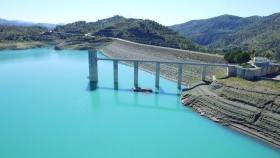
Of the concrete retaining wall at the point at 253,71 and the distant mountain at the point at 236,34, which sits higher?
the distant mountain at the point at 236,34

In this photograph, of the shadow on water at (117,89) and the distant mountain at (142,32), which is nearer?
the shadow on water at (117,89)

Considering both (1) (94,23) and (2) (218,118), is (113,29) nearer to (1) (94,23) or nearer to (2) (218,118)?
(1) (94,23)

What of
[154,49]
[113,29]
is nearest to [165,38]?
[113,29]

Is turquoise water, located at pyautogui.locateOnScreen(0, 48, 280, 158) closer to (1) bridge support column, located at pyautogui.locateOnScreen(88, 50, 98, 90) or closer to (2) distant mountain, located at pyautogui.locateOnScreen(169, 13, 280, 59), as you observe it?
(1) bridge support column, located at pyautogui.locateOnScreen(88, 50, 98, 90)

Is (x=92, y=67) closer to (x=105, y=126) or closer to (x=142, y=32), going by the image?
(x=105, y=126)

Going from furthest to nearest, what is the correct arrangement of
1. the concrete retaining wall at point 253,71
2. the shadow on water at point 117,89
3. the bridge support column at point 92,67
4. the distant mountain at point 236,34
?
the distant mountain at point 236,34, the bridge support column at point 92,67, the shadow on water at point 117,89, the concrete retaining wall at point 253,71

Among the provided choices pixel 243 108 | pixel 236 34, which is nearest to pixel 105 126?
pixel 243 108

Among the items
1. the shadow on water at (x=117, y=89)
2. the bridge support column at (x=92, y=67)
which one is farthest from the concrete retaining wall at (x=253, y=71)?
the bridge support column at (x=92, y=67)

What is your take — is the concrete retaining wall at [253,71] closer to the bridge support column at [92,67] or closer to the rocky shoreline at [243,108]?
the rocky shoreline at [243,108]

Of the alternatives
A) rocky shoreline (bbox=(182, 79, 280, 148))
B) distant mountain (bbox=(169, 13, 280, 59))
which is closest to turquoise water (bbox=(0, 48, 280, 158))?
rocky shoreline (bbox=(182, 79, 280, 148))

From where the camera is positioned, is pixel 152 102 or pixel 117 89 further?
pixel 117 89
